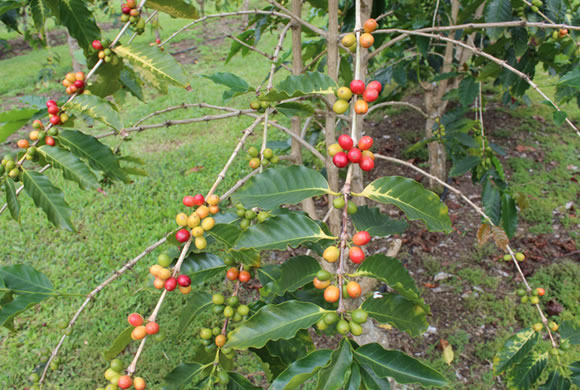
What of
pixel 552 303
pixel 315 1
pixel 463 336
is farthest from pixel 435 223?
pixel 552 303

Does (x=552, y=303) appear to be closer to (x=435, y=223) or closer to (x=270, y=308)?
(x=435, y=223)

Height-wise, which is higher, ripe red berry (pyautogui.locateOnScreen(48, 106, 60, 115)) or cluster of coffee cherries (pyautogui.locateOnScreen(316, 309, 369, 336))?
ripe red berry (pyautogui.locateOnScreen(48, 106, 60, 115))

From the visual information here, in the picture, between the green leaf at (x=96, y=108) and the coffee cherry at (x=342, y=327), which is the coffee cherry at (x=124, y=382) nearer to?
the coffee cherry at (x=342, y=327)

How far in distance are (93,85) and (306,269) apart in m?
0.84

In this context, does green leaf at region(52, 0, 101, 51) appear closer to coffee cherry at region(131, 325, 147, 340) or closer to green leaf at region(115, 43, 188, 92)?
green leaf at region(115, 43, 188, 92)

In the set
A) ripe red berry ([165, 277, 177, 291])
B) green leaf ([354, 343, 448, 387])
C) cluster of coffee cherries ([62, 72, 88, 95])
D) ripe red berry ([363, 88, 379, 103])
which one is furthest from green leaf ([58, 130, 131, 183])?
green leaf ([354, 343, 448, 387])

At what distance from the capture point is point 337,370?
708mm

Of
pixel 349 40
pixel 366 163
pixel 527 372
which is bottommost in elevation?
pixel 527 372

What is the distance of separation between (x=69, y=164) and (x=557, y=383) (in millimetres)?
1512

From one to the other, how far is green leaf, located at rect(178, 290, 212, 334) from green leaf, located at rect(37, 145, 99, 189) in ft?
1.31

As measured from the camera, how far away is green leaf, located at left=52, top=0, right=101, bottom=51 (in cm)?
107

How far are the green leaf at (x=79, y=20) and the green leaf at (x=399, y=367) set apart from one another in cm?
111

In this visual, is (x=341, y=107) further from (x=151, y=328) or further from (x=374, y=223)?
(x=151, y=328)

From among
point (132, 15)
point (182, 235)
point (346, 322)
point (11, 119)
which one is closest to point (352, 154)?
point (346, 322)
